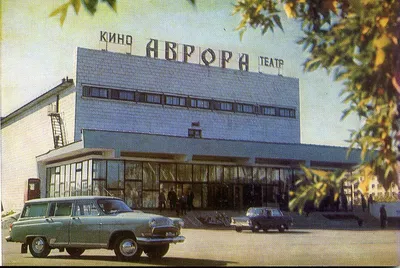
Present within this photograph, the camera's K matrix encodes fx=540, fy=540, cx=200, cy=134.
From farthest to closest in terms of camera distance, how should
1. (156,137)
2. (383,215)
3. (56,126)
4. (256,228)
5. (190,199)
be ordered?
(56,126)
(156,137)
(190,199)
(256,228)
(383,215)

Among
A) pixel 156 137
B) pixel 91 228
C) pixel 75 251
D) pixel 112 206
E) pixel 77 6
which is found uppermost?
pixel 77 6

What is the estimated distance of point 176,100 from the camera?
20.7m

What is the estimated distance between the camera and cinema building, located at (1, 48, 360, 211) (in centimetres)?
1258

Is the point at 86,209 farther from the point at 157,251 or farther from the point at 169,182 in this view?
the point at 169,182

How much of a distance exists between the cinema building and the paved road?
1139 millimetres

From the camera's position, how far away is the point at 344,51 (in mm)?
6289

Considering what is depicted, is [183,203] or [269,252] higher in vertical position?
[183,203]

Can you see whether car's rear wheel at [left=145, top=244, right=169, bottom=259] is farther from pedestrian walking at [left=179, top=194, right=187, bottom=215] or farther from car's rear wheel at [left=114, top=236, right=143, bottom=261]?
pedestrian walking at [left=179, top=194, right=187, bottom=215]

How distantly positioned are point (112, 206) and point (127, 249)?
107 centimetres

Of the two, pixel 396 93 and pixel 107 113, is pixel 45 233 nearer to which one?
pixel 396 93

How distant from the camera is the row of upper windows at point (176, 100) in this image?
1570 centimetres

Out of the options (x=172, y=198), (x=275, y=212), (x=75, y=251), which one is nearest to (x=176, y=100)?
(x=172, y=198)

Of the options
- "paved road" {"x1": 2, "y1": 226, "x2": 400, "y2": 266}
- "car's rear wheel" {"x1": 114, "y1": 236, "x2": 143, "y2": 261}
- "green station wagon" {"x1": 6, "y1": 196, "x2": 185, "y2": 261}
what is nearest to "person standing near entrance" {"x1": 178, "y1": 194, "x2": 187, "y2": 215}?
"paved road" {"x1": 2, "y1": 226, "x2": 400, "y2": 266}

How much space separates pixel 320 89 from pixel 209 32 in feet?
7.52
